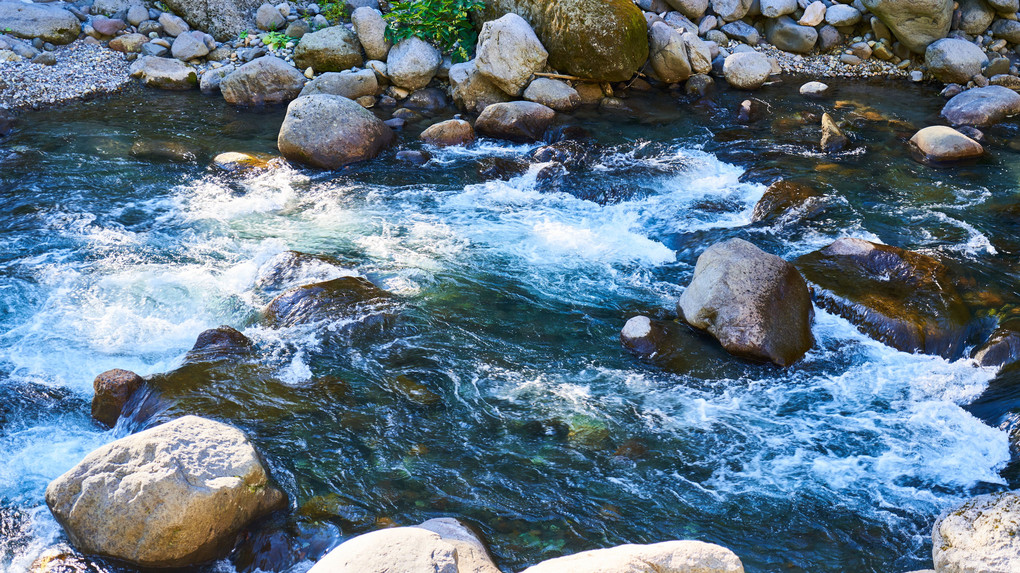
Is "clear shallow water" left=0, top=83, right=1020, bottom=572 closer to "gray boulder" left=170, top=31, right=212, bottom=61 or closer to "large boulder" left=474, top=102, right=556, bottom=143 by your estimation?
"large boulder" left=474, top=102, right=556, bottom=143

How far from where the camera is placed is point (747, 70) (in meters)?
13.3

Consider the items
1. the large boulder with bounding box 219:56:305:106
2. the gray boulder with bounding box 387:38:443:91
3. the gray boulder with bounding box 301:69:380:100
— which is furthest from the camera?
the gray boulder with bounding box 387:38:443:91

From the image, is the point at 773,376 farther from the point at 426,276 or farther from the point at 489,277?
the point at 426,276

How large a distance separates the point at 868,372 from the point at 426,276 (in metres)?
4.16

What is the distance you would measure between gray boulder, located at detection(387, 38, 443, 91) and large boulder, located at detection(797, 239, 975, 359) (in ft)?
25.9

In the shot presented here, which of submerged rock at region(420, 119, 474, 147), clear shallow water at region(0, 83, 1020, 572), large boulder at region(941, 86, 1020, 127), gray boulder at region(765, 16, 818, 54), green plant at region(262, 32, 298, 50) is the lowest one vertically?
clear shallow water at region(0, 83, 1020, 572)

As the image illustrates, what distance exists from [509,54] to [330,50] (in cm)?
346

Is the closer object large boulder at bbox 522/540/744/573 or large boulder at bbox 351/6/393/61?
large boulder at bbox 522/540/744/573

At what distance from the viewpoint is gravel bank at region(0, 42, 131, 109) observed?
41.4ft

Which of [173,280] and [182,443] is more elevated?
[182,443]

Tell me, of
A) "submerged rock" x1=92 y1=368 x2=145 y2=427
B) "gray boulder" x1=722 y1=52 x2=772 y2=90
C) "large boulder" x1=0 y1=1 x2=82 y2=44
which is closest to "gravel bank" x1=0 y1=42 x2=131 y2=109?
"large boulder" x1=0 y1=1 x2=82 y2=44

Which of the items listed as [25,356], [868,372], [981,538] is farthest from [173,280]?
[981,538]

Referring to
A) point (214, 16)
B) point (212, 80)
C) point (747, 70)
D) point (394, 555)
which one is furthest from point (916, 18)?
point (394, 555)

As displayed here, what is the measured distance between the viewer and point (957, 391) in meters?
5.86
